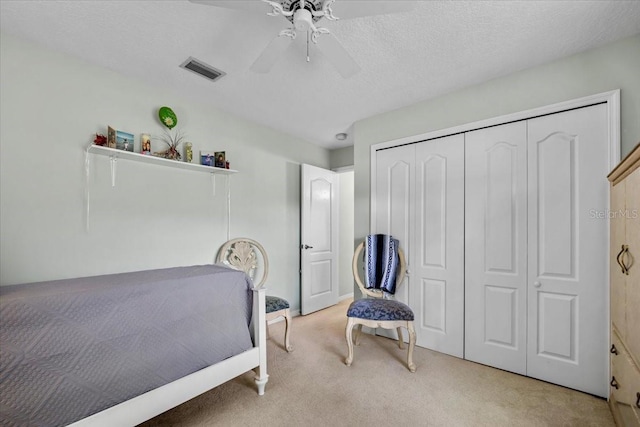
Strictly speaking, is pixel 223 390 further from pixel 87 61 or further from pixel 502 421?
pixel 87 61

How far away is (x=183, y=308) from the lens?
170cm

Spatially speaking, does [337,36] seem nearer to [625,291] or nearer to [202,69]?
[202,69]

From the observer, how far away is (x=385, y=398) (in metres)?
1.97

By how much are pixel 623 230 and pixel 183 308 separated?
2.59 meters

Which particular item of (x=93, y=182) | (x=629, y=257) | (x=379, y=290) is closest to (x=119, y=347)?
(x=93, y=182)

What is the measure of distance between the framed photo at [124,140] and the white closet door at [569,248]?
10.7 ft

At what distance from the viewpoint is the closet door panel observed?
2607 mm

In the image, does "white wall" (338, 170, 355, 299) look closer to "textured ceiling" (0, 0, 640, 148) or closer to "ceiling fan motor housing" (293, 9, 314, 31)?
"textured ceiling" (0, 0, 640, 148)

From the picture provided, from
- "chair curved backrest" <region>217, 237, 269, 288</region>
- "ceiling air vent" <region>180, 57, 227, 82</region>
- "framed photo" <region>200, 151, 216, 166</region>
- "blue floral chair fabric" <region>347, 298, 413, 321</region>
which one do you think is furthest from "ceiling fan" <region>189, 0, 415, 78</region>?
"chair curved backrest" <region>217, 237, 269, 288</region>

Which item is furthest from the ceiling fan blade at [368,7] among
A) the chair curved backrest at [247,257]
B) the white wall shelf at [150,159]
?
the chair curved backrest at [247,257]

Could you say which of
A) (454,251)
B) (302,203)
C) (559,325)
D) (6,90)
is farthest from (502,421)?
(6,90)

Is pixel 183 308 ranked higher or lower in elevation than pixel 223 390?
higher

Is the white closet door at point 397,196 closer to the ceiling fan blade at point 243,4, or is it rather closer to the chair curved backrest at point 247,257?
the chair curved backrest at point 247,257

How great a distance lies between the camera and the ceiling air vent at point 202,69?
2168 mm
